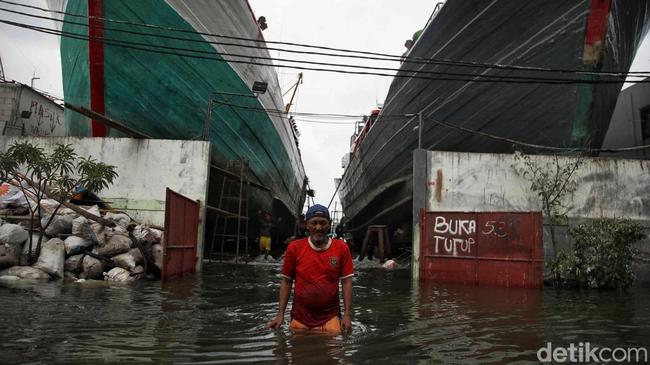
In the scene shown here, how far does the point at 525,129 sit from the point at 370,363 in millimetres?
9534

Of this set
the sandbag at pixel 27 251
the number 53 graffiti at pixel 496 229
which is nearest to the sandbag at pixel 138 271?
the sandbag at pixel 27 251

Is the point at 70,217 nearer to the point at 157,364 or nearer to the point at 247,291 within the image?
the point at 247,291

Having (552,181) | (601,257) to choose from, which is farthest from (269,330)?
(552,181)

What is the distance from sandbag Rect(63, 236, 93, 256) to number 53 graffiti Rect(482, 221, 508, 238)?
7.22 m

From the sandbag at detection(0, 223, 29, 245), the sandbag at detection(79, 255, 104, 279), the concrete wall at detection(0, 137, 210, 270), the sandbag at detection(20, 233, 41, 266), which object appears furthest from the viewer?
the concrete wall at detection(0, 137, 210, 270)

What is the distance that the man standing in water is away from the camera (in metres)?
3.51

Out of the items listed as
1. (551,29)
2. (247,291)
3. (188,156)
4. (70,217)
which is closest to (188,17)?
(188,156)

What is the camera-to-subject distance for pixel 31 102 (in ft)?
59.3

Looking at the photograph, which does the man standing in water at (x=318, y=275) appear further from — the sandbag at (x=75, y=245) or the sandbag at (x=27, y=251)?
the sandbag at (x=27, y=251)

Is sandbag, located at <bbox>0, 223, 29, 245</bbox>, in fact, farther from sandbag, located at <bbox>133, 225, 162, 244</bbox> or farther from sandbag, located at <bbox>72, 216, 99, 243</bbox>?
sandbag, located at <bbox>133, 225, 162, 244</bbox>

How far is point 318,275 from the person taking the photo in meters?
3.52

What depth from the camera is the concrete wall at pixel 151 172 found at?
9.97 metres

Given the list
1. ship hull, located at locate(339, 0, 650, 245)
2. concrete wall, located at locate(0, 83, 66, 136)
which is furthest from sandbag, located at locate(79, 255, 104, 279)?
concrete wall, located at locate(0, 83, 66, 136)

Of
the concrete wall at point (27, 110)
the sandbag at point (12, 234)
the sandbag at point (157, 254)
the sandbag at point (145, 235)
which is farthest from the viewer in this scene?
the concrete wall at point (27, 110)
